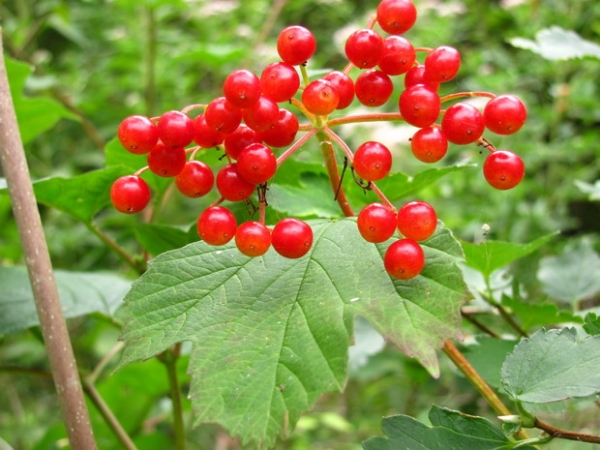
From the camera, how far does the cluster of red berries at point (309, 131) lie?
0.64 meters

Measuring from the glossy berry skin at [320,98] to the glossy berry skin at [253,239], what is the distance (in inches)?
A: 5.3

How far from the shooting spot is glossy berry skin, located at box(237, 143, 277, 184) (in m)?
0.63

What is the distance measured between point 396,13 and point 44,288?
1.62 ft

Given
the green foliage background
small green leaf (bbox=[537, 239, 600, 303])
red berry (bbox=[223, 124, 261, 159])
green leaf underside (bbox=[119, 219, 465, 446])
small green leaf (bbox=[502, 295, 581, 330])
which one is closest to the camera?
green leaf underside (bbox=[119, 219, 465, 446])

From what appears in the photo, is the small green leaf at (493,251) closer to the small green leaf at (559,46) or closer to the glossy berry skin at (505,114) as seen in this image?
the glossy berry skin at (505,114)

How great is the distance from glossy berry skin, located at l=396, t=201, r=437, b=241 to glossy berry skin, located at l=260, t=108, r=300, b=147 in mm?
148

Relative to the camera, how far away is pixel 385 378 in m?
2.41

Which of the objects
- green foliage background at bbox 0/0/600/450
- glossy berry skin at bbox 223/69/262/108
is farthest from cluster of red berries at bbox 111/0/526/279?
green foliage background at bbox 0/0/600/450

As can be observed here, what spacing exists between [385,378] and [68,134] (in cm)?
195

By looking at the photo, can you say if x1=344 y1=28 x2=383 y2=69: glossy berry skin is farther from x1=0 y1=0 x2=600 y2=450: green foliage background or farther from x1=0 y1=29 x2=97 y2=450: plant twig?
x1=0 y1=0 x2=600 y2=450: green foliage background

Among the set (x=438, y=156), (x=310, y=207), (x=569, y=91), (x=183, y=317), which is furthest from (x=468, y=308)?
(x=569, y=91)

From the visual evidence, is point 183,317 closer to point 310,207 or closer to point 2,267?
point 310,207

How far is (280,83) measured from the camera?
2.13 feet

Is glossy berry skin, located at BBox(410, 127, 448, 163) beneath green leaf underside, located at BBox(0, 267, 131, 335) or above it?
above
